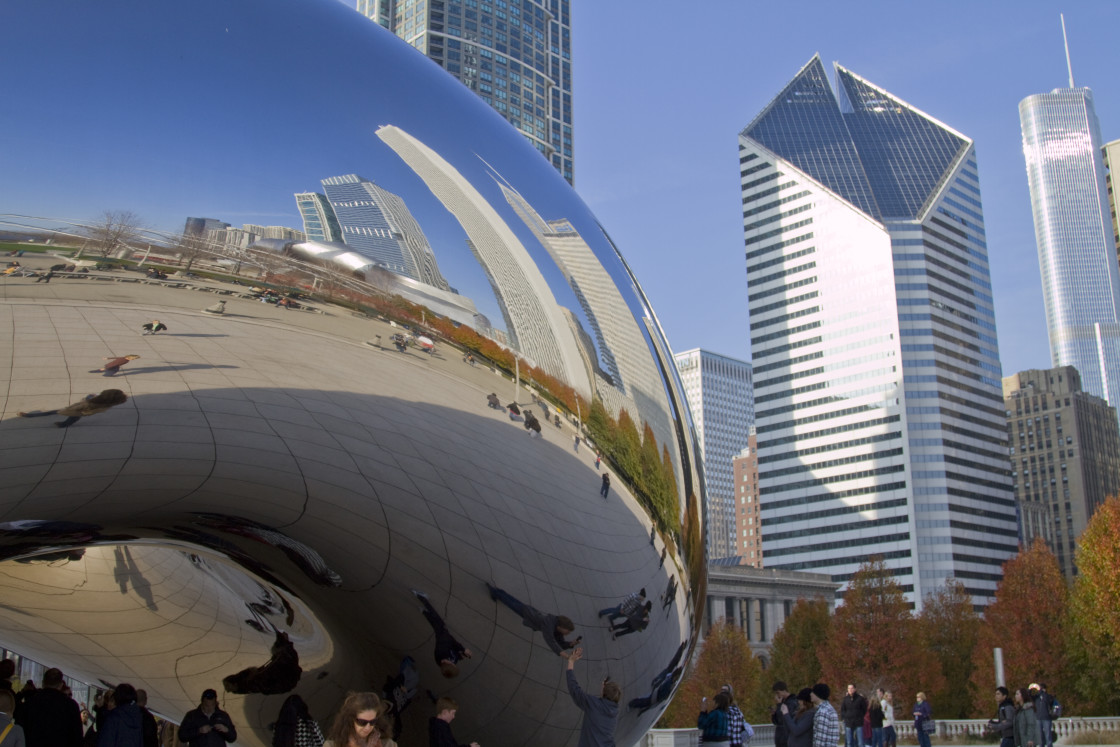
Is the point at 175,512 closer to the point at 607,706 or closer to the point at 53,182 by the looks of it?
the point at 53,182

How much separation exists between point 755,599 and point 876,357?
171ft

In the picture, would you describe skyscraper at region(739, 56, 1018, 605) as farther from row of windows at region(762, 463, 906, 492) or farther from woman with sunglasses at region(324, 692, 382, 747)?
woman with sunglasses at region(324, 692, 382, 747)

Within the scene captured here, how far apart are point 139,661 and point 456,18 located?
517ft

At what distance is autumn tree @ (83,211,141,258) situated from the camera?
240 cm

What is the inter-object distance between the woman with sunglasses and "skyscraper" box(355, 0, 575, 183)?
140725 millimetres

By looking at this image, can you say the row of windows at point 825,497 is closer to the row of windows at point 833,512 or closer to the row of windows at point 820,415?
the row of windows at point 833,512

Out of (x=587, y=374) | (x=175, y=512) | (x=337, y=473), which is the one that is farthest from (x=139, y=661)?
(x=587, y=374)

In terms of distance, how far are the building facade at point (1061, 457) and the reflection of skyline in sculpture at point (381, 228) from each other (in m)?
175

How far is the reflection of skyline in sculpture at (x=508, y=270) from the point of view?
9.33 feet

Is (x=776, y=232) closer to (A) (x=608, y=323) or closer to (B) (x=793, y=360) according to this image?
(B) (x=793, y=360)

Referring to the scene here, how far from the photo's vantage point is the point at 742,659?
74.4m

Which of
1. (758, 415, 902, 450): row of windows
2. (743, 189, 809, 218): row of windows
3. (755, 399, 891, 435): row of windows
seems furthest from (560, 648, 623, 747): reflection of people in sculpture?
(743, 189, 809, 218): row of windows

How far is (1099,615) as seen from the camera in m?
43.4

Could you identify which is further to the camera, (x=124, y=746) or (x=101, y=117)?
(x=124, y=746)
